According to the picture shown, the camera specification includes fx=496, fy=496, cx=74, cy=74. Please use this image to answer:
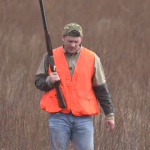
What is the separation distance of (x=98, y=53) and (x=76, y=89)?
3199mm

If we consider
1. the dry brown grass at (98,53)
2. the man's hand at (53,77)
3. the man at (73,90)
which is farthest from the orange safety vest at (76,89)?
the dry brown grass at (98,53)

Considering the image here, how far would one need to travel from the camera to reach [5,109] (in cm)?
485

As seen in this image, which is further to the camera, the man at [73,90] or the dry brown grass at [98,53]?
the dry brown grass at [98,53]

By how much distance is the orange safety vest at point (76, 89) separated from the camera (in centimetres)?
374

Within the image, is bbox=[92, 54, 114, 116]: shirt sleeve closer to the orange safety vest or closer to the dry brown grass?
the orange safety vest

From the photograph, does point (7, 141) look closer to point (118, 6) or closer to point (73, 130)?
point (73, 130)

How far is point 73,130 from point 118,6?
301 inches

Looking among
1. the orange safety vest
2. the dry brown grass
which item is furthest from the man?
the dry brown grass

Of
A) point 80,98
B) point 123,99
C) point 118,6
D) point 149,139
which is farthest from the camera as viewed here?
point 118,6

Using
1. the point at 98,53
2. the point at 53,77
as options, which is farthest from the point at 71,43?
the point at 98,53

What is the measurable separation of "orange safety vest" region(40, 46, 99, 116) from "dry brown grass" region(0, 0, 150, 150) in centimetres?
62

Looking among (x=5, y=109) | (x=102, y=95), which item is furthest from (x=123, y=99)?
(x=102, y=95)

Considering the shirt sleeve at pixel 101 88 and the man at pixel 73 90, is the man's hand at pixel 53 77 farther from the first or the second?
the shirt sleeve at pixel 101 88

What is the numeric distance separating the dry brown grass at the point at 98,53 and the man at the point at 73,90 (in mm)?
579
